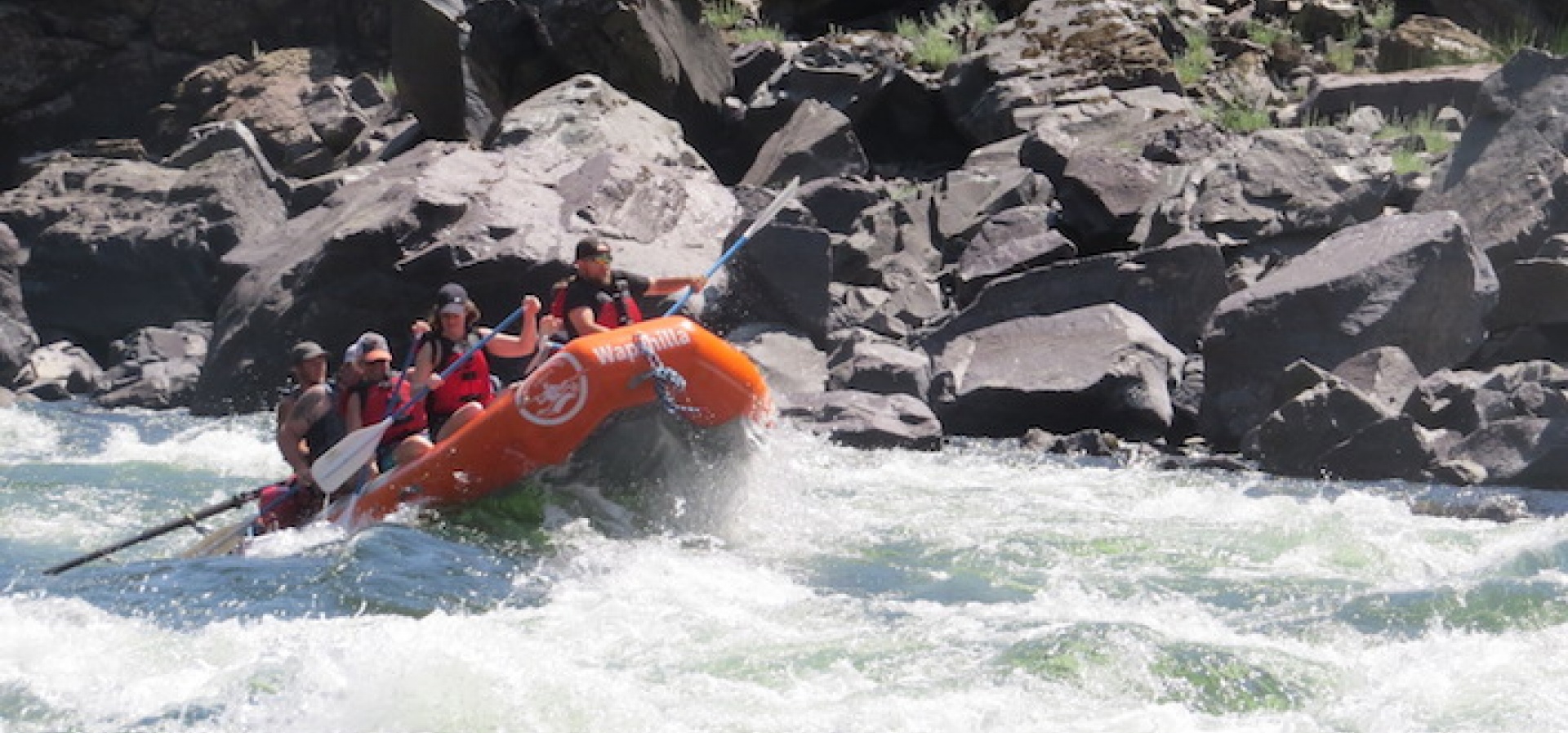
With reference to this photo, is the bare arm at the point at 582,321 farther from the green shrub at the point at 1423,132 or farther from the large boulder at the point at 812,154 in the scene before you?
the green shrub at the point at 1423,132

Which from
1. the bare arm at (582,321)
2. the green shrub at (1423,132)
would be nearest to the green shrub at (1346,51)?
the green shrub at (1423,132)

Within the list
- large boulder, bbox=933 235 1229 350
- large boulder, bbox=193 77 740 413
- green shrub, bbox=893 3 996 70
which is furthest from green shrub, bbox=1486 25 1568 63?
large boulder, bbox=193 77 740 413

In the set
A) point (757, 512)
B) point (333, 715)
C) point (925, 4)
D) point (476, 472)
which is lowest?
point (925, 4)

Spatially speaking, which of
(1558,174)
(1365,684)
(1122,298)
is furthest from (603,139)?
(1365,684)

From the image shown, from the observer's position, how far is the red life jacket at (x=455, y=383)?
29.1ft

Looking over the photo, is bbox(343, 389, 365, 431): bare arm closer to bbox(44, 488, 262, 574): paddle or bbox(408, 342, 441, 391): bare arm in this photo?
bbox(408, 342, 441, 391): bare arm

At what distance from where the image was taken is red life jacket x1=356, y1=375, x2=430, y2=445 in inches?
343

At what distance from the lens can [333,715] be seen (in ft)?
17.8

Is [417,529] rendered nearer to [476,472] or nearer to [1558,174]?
[476,472]

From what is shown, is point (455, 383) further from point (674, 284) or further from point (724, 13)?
point (724, 13)

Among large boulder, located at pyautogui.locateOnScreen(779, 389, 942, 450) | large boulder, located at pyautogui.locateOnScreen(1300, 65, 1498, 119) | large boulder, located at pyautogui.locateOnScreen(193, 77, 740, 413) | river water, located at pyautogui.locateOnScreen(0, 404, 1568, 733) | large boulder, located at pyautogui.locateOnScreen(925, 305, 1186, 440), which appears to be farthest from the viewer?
large boulder, located at pyautogui.locateOnScreen(1300, 65, 1498, 119)

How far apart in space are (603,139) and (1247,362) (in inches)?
230

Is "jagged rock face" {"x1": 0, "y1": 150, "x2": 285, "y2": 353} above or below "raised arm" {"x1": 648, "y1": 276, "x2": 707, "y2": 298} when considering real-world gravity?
below

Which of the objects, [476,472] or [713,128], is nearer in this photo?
[476,472]
